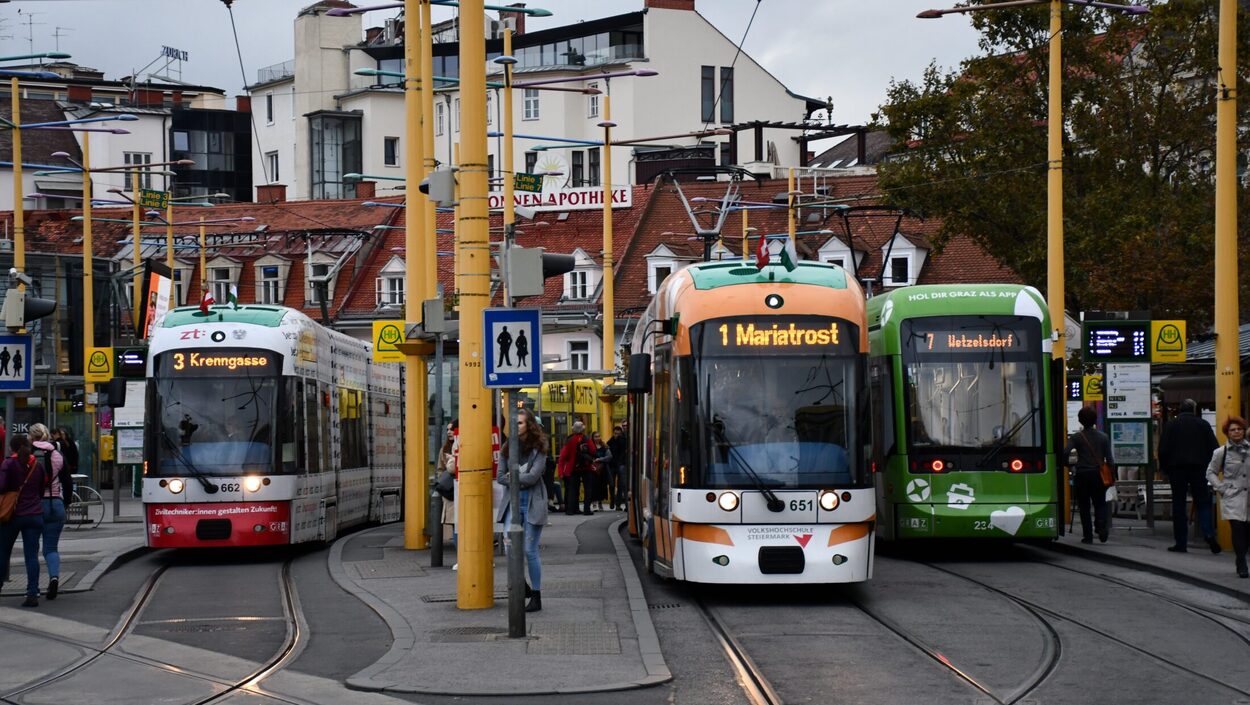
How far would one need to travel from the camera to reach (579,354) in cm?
7312

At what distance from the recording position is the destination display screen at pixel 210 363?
24719 mm

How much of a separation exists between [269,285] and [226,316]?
55.2 metres

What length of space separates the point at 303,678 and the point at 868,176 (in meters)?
65.6

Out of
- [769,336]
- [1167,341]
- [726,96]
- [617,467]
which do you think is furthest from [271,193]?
[769,336]

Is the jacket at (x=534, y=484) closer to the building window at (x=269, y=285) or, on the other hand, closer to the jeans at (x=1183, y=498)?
the jeans at (x=1183, y=498)

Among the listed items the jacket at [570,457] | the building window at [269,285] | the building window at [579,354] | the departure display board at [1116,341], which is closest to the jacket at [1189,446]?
the departure display board at [1116,341]

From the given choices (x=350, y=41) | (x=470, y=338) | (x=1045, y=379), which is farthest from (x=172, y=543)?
(x=350, y=41)

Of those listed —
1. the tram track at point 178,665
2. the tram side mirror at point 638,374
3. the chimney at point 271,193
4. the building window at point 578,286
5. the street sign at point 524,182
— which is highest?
the chimney at point 271,193

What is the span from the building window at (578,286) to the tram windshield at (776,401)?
56.4m

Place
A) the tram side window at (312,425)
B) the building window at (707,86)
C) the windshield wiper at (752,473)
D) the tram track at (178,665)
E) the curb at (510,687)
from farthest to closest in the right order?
the building window at (707,86) < the tram side window at (312,425) < the windshield wiper at (752,473) < the tram track at (178,665) < the curb at (510,687)

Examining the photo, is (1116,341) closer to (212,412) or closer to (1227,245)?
(1227,245)

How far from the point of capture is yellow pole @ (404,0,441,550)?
24.2 meters

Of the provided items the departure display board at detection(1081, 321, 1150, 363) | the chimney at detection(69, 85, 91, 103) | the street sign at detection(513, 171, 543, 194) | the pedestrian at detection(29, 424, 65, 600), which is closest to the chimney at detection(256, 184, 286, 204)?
the chimney at detection(69, 85, 91, 103)

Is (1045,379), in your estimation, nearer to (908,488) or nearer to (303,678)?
(908,488)
